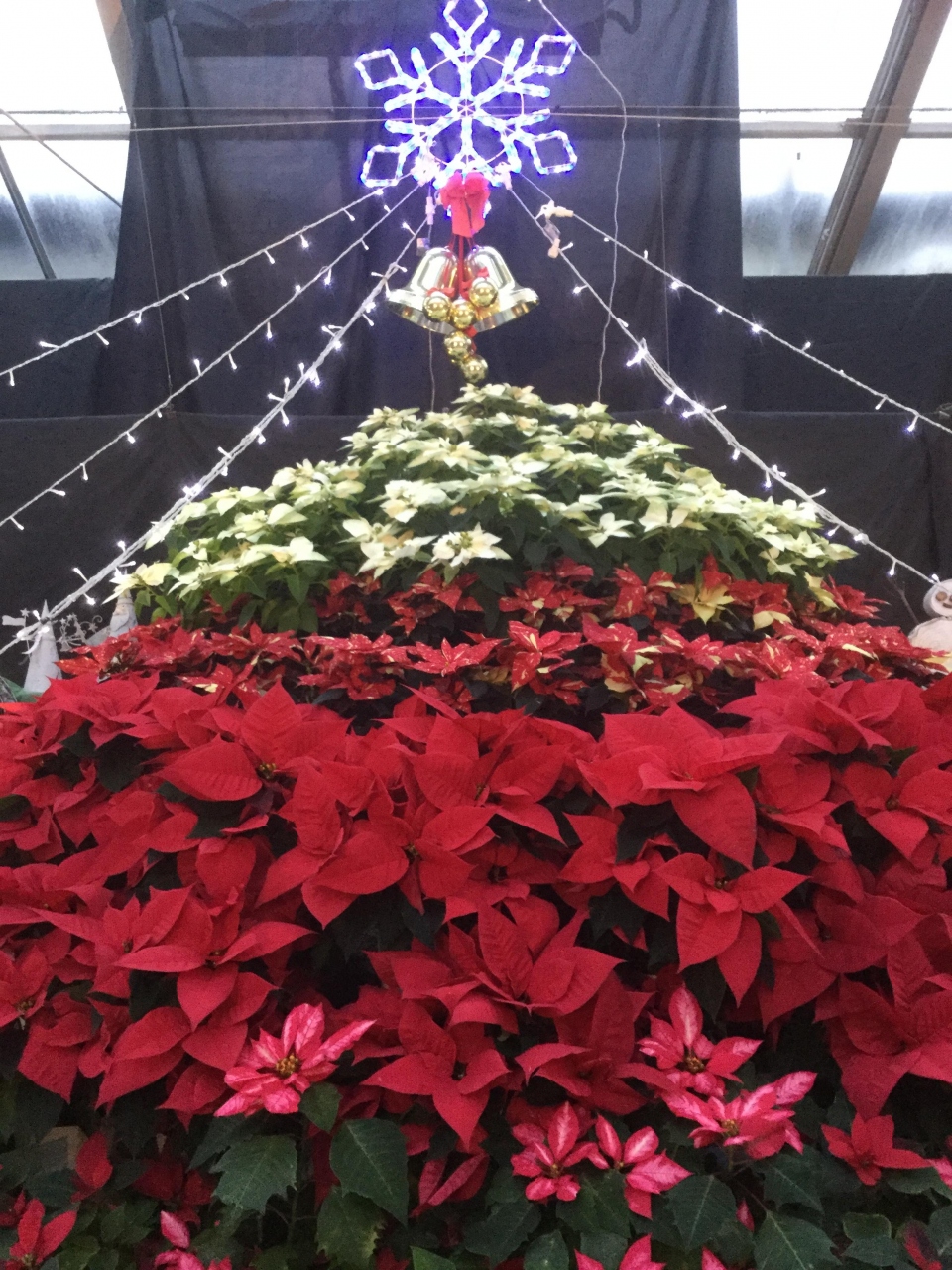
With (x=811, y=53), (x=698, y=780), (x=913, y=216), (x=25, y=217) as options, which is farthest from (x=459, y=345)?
(x=913, y=216)

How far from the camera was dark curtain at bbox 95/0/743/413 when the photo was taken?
9.50 ft

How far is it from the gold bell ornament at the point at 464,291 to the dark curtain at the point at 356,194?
916 mm

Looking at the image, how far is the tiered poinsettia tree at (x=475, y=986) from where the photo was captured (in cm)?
62

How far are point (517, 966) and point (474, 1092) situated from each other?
9 cm

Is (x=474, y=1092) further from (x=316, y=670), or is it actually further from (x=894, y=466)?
(x=894, y=466)

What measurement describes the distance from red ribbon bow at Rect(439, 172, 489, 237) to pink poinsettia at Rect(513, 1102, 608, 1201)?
1860 millimetres

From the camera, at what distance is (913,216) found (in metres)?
3.68

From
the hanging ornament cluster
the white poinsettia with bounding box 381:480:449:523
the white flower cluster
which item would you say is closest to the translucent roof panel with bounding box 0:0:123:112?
the hanging ornament cluster

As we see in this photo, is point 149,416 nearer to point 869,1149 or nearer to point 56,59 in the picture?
point 56,59

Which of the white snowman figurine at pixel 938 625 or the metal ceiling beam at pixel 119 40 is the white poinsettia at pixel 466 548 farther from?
the metal ceiling beam at pixel 119 40

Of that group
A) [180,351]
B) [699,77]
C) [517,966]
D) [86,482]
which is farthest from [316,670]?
[699,77]

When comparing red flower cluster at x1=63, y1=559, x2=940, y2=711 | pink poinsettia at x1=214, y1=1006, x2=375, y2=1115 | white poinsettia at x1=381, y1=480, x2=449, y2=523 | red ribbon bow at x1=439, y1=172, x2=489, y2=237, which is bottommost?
pink poinsettia at x1=214, y1=1006, x2=375, y2=1115

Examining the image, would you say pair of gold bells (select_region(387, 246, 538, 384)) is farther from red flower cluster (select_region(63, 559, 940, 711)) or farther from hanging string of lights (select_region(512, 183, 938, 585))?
red flower cluster (select_region(63, 559, 940, 711))

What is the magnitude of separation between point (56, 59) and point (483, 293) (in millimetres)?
2392
